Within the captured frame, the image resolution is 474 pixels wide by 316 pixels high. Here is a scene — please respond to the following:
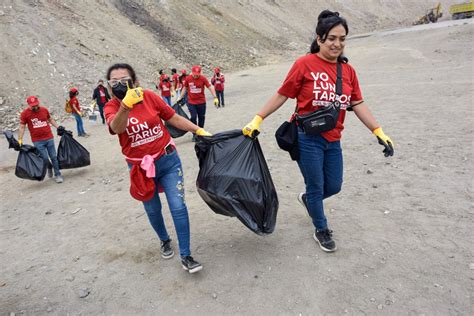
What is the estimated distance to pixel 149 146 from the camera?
271 cm

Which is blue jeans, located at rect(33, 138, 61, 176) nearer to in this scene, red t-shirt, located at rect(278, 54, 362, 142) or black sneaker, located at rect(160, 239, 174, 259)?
black sneaker, located at rect(160, 239, 174, 259)

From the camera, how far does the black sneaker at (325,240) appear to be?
9.69 feet

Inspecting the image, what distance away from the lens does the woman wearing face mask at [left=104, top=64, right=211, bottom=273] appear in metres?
2.56

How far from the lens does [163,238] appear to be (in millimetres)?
3170

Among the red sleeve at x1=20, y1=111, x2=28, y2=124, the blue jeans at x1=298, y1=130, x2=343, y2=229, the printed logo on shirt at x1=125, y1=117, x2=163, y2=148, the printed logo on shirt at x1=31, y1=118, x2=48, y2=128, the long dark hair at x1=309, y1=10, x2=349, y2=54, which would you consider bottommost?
the blue jeans at x1=298, y1=130, x2=343, y2=229

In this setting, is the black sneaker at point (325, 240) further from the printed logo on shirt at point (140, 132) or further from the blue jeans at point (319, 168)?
the printed logo on shirt at point (140, 132)

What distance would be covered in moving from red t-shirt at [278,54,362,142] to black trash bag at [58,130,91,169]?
4473 millimetres

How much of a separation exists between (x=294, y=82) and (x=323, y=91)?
0.23 metres

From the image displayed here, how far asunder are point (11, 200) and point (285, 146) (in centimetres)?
472

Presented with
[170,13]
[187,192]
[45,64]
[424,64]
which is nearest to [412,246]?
[187,192]

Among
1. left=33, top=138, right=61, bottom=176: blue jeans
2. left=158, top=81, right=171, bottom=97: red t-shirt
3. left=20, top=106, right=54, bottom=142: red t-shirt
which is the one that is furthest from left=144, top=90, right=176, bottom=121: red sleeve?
left=158, top=81, right=171, bottom=97: red t-shirt

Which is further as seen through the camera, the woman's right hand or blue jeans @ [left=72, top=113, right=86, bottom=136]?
blue jeans @ [left=72, top=113, right=86, bottom=136]

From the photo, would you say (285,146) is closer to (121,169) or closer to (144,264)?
(144,264)

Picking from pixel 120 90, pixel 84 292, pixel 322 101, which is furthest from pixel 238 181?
pixel 84 292
